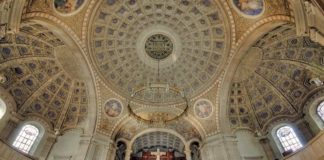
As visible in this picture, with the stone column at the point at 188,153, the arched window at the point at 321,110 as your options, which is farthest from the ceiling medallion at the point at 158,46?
the arched window at the point at 321,110

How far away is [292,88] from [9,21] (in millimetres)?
17892

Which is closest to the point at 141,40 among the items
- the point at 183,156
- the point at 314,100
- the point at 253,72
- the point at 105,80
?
the point at 105,80

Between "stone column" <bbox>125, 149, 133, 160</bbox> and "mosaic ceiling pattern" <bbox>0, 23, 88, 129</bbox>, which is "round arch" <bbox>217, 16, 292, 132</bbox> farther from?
"mosaic ceiling pattern" <bbox>0, 23, 88, 129</bbox>

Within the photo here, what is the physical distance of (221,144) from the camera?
53.4 ft

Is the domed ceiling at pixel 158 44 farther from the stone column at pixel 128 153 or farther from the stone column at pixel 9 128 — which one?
Result: the stone column at pixel 9 128

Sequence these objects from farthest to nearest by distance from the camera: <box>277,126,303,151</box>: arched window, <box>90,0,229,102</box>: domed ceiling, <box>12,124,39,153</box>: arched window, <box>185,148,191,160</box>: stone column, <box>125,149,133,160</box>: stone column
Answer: <box>125,149,133,160</box>: stone column < <box>185,148,191,160</box>: stone column < <box>90,0,229,102</box>: domed ceiling < <box>277,126,303,151</box>: arched window < <box>12,124,39,153</box>: arched window

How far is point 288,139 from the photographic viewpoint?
1627cm

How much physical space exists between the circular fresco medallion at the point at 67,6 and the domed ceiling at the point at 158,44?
139 centimetres

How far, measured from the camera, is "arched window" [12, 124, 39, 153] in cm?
1556

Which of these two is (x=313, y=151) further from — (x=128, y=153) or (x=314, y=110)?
(x=128, y=153)

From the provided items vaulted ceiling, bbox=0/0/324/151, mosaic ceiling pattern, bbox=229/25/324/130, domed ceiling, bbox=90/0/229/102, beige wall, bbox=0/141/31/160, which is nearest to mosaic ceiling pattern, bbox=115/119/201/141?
vaulted ceiling, bbox=0/0/324/151

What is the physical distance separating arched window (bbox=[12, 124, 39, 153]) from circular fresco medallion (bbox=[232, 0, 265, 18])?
16.3 metres

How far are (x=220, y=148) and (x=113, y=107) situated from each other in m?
8.53

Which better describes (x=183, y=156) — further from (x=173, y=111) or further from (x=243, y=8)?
(x=243, y=8)
